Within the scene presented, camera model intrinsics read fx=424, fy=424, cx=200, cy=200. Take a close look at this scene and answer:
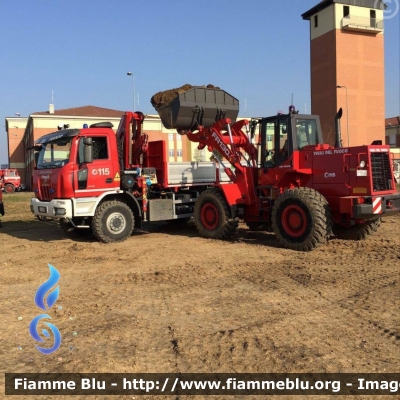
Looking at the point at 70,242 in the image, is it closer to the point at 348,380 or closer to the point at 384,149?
the point at 384,149

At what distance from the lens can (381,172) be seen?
8578mm

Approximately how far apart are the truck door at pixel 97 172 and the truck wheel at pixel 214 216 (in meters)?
2.16

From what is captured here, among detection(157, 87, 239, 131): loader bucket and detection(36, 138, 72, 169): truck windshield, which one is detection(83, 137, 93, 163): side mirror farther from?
detection(157, 87, 239, 131): loader bucket

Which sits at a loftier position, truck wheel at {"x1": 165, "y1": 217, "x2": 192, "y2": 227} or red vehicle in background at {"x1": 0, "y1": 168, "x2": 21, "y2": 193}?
red vehicle in background at {"x1": 0, "y1": 168, "x2": 21, "y2": 193}

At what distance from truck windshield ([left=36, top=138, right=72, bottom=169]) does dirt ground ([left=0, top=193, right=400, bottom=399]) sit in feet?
6.45

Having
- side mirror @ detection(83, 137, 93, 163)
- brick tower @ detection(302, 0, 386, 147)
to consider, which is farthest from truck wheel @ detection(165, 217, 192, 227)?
brick tower @ detection(302, 0, 386, 147)

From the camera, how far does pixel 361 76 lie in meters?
52.7

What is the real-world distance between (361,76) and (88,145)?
167 feet

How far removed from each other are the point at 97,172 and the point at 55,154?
3.44 ft

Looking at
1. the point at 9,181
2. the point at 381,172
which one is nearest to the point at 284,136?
the point at 381,172

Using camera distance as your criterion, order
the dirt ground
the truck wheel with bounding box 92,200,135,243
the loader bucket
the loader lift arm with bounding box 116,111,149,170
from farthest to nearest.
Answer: the loader lift arm with bounding box 116,111,149,170 < the loader bucket < the truck wheel with bounding box 92,200,135,243 < the dirt ground

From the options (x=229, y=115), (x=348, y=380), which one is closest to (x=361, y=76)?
(x=229, y=115)

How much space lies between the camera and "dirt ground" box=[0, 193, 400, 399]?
380cm

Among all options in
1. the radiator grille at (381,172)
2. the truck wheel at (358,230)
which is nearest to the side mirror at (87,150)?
the truck wheel at (358,230)
